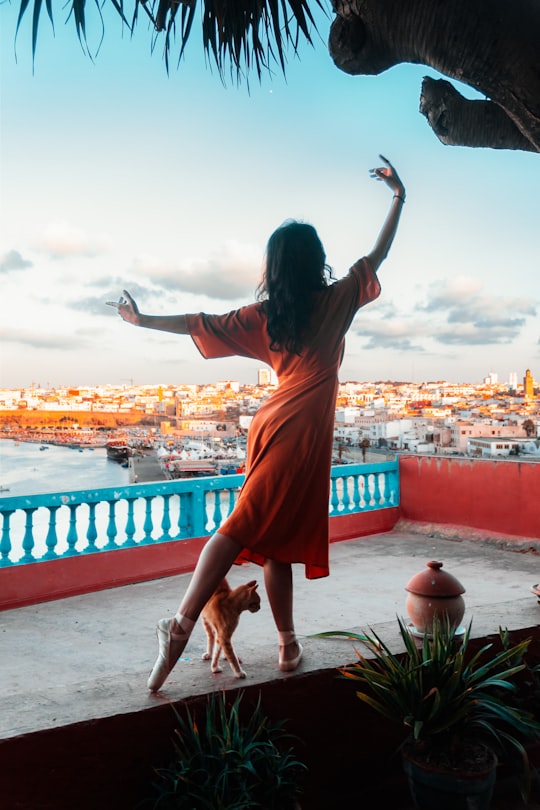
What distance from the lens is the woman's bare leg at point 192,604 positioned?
192 cm

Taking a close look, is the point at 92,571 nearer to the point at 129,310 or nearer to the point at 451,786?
the point at 129,310

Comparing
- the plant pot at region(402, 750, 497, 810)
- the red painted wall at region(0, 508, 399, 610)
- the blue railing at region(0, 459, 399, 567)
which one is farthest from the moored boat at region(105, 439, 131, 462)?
the plant pot at region(402, 750, 497, 810)

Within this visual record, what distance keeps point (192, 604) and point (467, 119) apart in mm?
1930

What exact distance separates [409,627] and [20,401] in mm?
5760

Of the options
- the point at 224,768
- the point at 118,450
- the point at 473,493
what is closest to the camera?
the point at 224,768

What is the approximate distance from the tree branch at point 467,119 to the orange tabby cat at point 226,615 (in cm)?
177

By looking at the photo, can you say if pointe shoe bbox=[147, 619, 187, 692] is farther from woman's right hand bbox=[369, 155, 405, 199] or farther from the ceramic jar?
woman's right hand bbox=[369, 155, 405, 199]

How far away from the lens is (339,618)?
4.11 meters

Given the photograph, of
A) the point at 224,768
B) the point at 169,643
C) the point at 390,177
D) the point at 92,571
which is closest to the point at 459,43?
the point at 390,177

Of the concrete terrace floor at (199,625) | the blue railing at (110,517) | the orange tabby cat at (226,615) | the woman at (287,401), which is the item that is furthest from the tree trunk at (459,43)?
the blue railing at (110,517)

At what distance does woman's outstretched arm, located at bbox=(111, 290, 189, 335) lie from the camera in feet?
6.88

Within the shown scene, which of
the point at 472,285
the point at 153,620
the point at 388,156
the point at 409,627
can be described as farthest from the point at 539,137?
the point at 472,285

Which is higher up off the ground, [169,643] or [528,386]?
[528,386]

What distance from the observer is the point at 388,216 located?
2.29 metres
